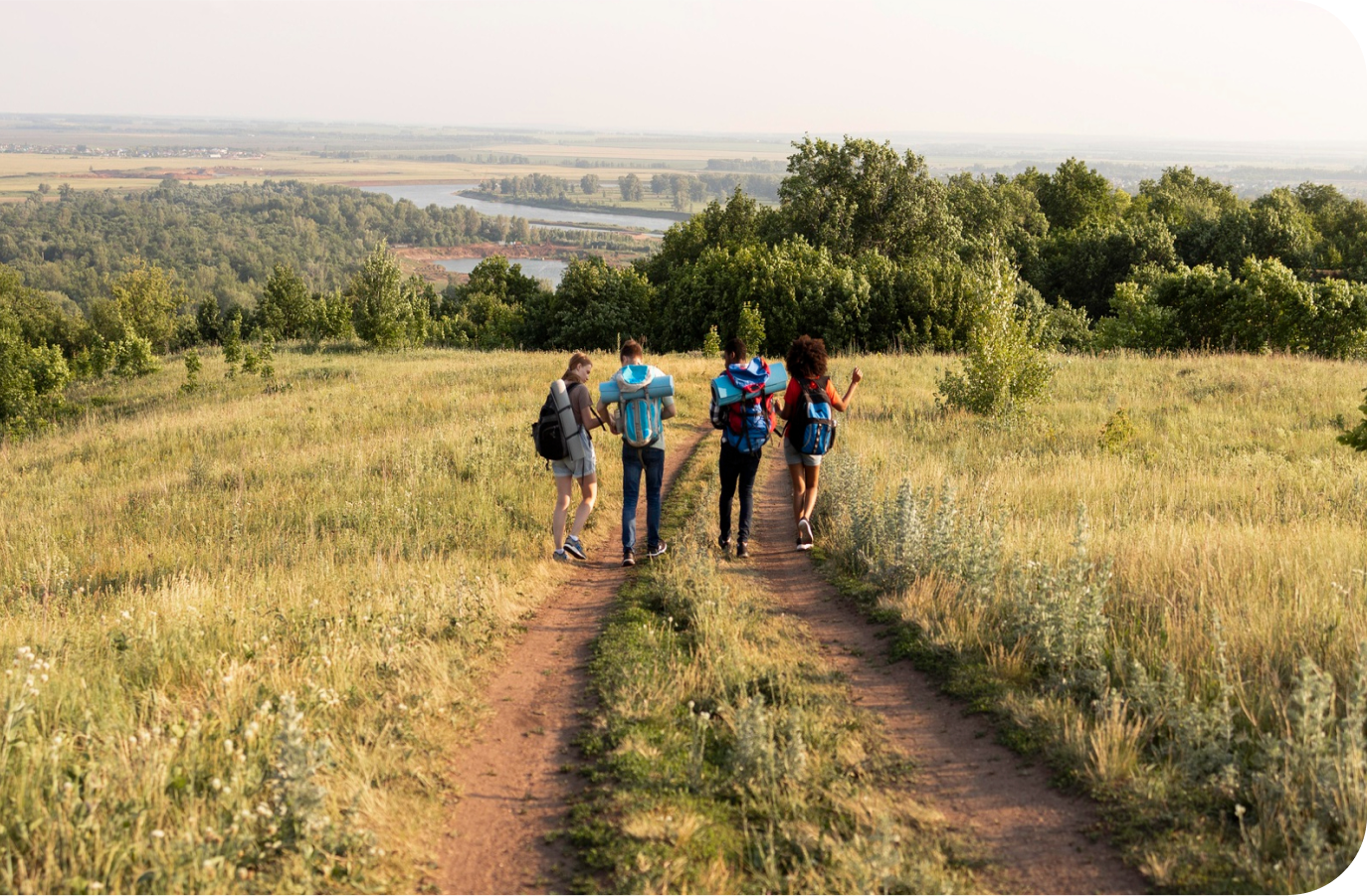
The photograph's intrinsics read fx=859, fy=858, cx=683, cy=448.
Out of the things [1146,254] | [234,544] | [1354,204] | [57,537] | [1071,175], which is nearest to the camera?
[234,544]

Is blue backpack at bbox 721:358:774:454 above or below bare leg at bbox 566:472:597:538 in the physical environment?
above

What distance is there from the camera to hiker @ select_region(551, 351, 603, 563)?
9.26 meters

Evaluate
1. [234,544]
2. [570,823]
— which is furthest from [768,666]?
[234,544]

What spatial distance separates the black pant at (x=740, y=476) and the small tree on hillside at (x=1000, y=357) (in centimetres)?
966

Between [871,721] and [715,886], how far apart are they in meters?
1.92

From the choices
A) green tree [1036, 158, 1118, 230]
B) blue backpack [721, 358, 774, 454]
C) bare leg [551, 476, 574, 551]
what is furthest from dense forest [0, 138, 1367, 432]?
bare leg [551, 476, 574, 551]

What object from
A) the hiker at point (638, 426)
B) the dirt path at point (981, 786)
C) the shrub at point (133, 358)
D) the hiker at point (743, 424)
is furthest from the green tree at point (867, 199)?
the dirt path at point (981, 786)

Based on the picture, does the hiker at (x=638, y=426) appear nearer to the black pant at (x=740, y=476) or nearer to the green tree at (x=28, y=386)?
the black pant at (x=740, y=476)

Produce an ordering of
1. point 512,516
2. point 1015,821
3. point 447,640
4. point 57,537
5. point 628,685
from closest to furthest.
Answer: point 1015,821, point 628,685, point 447,640, point 512,516, point 57,537

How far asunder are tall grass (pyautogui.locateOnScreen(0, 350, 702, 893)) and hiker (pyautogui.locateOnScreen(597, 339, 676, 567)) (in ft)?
4.11

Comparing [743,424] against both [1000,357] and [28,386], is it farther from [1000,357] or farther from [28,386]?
[28,386]

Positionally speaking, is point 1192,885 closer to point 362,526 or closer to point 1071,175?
point 362,526

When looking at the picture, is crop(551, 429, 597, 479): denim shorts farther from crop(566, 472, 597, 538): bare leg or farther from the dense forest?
the dense forest

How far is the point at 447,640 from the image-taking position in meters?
6.80
